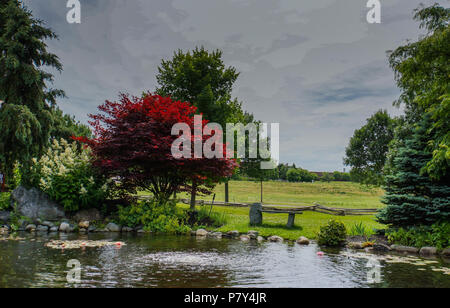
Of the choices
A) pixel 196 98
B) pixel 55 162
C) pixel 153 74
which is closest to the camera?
pixel 55 162

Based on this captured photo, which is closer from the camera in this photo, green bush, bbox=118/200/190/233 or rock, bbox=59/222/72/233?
rock, bbox=59/222/72/233

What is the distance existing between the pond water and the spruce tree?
2548mm

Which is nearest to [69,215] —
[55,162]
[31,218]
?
[31,218]

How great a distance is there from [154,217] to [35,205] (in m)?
5.02

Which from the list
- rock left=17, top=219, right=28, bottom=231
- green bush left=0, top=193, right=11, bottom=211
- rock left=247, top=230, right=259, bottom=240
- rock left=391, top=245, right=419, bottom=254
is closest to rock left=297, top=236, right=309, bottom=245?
rock left=247, top=230, right=259, bottom=240

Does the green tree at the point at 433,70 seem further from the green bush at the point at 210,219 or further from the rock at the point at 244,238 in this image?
the green bush at the point at 210,219

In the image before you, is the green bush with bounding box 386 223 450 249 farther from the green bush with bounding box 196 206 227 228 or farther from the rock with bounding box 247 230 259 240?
the green bush with bounding box 196 206 227 228

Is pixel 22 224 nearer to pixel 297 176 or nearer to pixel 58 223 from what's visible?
pixel 58 223

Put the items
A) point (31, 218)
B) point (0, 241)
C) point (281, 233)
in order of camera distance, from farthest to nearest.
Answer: point (31, 218), point (281, 233), point (0, 241)

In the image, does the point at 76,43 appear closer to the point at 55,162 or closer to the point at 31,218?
the point at 55,162

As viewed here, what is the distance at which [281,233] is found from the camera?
38.6 ft

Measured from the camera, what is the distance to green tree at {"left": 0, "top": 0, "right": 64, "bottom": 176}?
13375mm

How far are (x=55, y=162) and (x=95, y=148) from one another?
1.86 m

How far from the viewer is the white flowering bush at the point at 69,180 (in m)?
12.9
